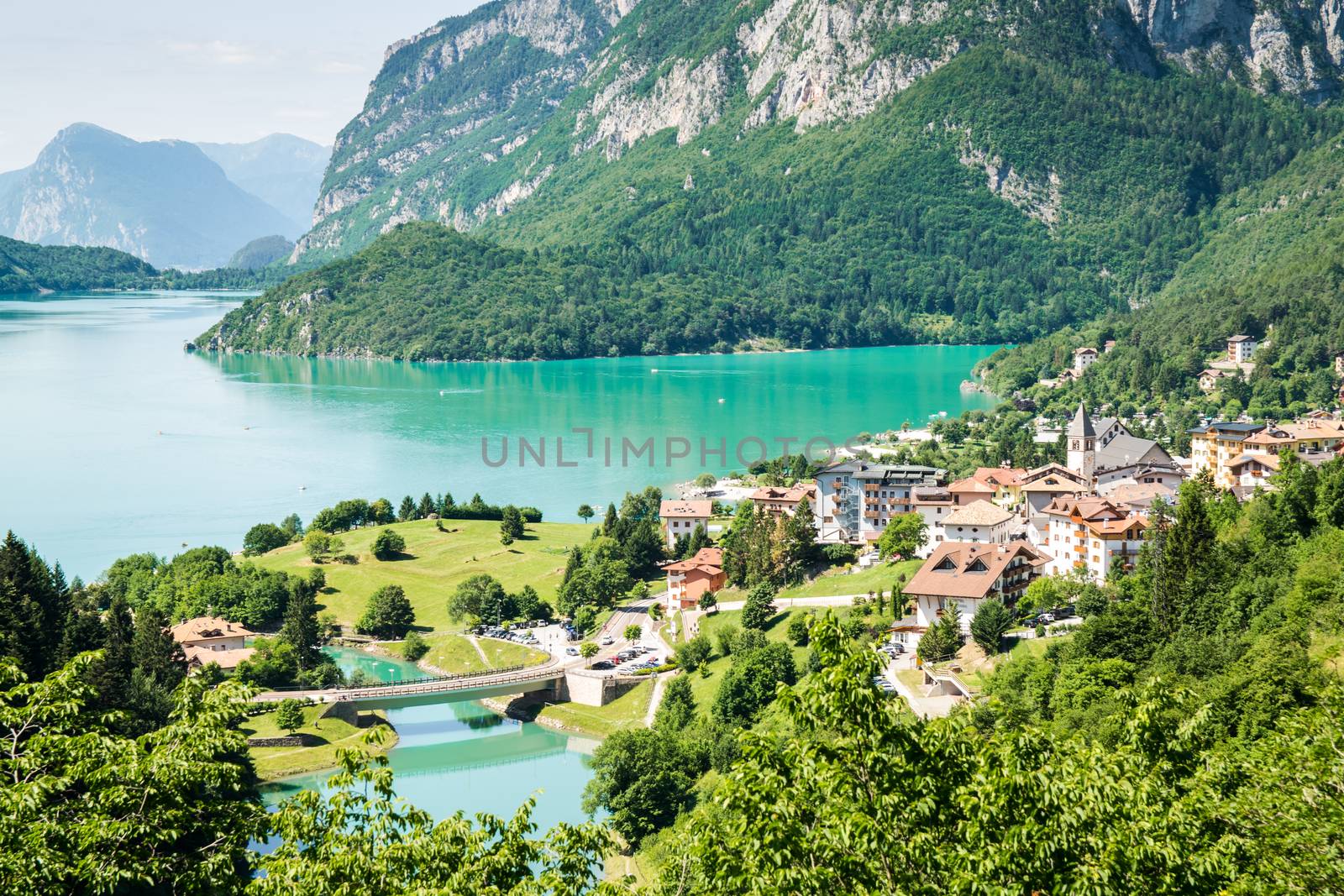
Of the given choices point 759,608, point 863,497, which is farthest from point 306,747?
point 863,497

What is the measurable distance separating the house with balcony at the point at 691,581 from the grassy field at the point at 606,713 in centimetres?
681

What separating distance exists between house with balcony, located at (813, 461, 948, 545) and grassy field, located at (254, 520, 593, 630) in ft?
37.3

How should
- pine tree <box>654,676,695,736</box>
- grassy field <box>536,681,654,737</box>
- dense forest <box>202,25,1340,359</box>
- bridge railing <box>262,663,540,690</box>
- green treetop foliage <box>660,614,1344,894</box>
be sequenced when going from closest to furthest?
green treetop foliage <box>660,614,1344,894</box> < pine tree <box>654,676,695,736</box> < grassy field <box>536,681,654,737</box> < bridge railing <box>262,663,540,690</box> < dense forest <box>202,25,1340,359</box>

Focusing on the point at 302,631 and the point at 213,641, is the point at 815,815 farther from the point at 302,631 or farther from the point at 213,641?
the point at 213,641

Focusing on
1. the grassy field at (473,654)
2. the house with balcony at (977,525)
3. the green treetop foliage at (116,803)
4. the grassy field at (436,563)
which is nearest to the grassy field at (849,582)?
the house with balcony at (977,525)

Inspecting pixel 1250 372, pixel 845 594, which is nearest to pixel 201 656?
pixel 845 594

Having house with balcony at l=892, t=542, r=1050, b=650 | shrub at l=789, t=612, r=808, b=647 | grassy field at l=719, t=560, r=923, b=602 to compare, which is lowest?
shrub at l=789, t=612, r=808, b=647

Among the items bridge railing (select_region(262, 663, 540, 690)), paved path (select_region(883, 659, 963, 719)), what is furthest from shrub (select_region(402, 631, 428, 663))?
paved path (select_region(883, 659, 963, 719))

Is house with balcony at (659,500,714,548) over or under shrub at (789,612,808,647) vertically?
over

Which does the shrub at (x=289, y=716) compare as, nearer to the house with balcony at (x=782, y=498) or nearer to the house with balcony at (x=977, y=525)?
the house with balcony at (x=782, y=498)

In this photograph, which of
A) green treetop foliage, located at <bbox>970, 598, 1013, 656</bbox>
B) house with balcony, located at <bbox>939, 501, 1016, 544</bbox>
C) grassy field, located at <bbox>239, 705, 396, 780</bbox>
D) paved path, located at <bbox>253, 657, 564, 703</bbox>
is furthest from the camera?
house with balcony, located at <bbox>939, 501, 1016, 544</bbox>

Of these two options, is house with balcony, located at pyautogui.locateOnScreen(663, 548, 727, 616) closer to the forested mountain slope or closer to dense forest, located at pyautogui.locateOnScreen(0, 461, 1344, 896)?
dense forest, located at pyautogui.locateOnScreen(0, 461, 1344, 896)

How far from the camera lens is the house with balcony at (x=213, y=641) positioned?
137 feet

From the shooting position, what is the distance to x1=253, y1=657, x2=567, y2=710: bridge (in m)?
38.6
